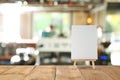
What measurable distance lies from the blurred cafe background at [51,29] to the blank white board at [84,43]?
154 centimetres

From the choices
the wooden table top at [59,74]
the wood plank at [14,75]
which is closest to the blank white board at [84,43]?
the wooden table top at [59,74]

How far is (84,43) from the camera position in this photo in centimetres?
199

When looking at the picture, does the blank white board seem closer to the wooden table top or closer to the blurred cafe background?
the wooden table top

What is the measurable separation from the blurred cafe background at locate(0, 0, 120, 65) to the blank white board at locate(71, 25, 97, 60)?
1.54 meters

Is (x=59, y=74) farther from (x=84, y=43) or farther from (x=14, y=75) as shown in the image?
(x=84, y=43)

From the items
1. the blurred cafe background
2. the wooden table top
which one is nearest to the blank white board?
the wooden table top

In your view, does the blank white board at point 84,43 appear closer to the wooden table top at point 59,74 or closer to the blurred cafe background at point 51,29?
the wooden table top at point 59,74

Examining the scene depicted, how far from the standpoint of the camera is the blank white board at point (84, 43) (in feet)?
6.47

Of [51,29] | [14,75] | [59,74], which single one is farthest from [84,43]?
[51,29]

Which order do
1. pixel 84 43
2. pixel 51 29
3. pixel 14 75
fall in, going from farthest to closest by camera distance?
pixel 51 29 → pixel 84 43 → pixel 14 75

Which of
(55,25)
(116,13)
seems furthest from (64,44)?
(55,25)

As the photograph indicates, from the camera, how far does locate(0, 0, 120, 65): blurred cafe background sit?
5031 millimetres

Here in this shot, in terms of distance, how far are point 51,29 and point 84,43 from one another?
6.29 metres

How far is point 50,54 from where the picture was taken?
248 inches
